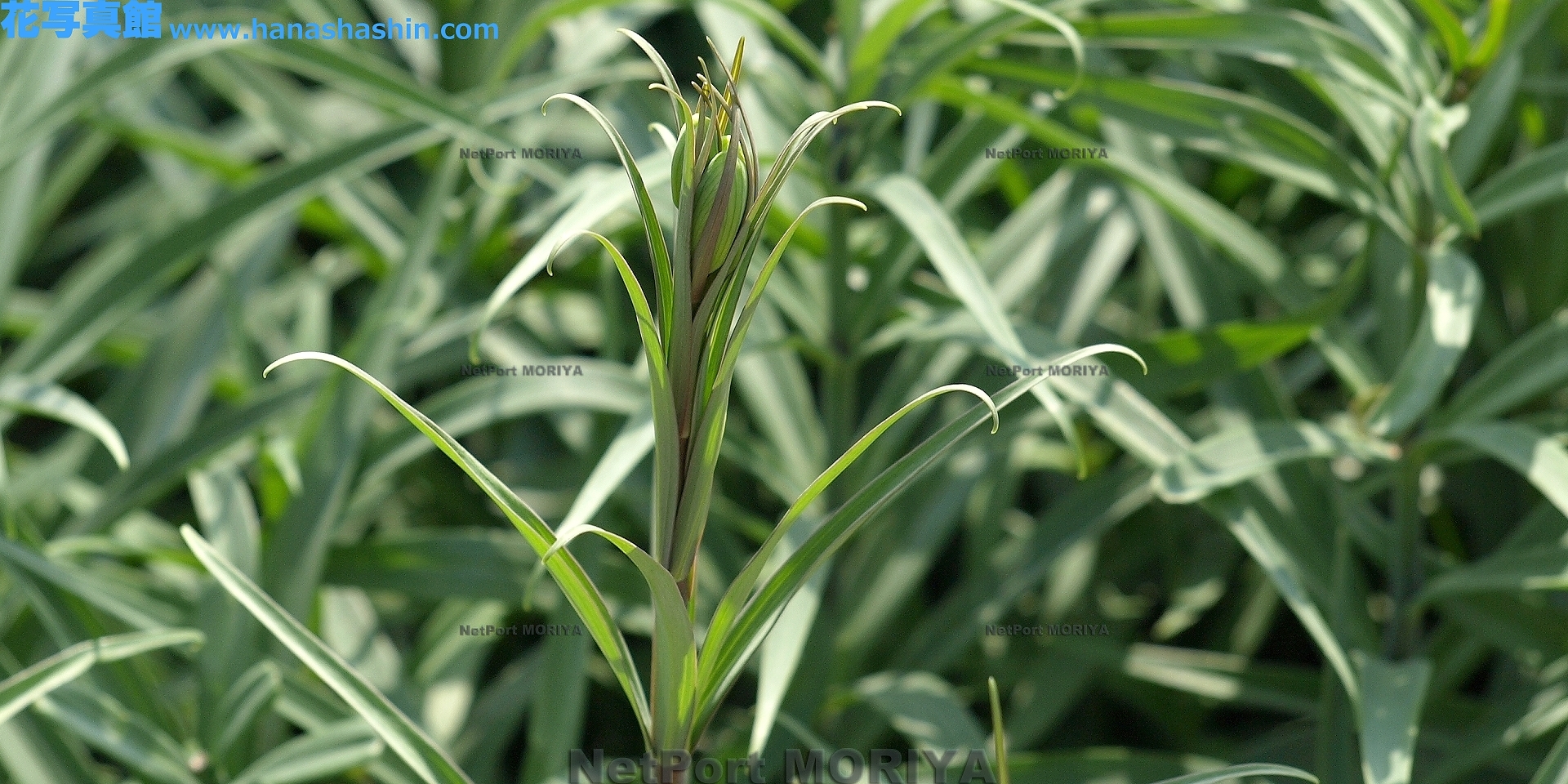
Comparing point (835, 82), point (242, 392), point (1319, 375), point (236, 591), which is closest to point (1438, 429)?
point (1319, 375)

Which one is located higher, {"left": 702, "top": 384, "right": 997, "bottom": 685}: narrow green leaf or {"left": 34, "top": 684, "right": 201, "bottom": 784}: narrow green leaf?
{"left": 702, "top": 384, "right": 997, "bottom": 685}: narrow green leaf

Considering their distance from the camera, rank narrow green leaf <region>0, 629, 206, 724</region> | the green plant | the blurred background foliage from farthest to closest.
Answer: the blurred background foliage, narrow green leaf <region>0, 629, 206, 724</region>, the green plant

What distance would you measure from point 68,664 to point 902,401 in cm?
49

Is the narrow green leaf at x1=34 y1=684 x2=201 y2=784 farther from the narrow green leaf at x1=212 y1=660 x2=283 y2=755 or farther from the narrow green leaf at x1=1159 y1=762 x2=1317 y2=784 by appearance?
the narrow green leaf at x1=1159 y1=762 x2=1317 y2=784

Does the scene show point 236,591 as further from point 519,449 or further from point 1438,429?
point 1438,429

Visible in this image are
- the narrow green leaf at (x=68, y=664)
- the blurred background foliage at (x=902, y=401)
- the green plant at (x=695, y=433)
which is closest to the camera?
the green plant at (x=695, y=433)

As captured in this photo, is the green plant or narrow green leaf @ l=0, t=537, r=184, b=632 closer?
the green plant

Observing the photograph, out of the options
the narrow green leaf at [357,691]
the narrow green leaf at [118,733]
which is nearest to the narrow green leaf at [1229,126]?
the narrow green leaf at [357,691]

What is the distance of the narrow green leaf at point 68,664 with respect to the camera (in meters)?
0.53

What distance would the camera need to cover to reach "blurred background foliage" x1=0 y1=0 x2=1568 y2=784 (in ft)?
2.08

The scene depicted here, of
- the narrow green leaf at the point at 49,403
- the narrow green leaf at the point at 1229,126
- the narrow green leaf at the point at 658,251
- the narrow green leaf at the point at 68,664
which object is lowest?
the narrow green leaf at the point at 68,664

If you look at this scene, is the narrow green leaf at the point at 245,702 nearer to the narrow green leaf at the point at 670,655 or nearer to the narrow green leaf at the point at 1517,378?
the narrow green leaf at the point at 670,655

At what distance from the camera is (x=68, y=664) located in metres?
0.55

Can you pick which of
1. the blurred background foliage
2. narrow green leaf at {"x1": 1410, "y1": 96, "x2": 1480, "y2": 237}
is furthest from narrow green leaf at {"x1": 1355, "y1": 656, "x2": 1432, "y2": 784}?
narrow green leaf at {"x1": 1410, "y1": 96, "x2": 1480, "y2": 237}
